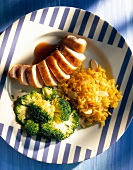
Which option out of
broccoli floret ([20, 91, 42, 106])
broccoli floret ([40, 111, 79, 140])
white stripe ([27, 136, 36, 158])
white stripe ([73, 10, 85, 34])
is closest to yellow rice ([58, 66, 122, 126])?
broccoli floret ([40, 111, 79, 140])

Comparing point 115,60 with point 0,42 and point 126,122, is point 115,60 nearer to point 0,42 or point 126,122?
point 126,122

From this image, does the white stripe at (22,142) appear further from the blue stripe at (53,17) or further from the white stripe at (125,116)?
the blue stripe at (53,17)

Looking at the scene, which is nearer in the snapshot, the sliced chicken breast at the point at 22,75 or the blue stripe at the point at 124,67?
the sliced chicken breast at the point at 22,75

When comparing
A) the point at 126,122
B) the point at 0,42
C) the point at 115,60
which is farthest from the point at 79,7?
the point at 126,122

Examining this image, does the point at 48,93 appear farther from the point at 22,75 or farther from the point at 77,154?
the point at 77,154

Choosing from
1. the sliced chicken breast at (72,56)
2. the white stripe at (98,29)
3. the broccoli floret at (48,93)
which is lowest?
the broccoli floret at (48,93)

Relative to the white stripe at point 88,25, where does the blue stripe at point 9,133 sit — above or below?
below

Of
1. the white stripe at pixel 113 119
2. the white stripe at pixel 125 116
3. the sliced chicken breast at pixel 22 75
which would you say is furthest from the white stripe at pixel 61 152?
the sliced chicken breast at pixel 22 75
